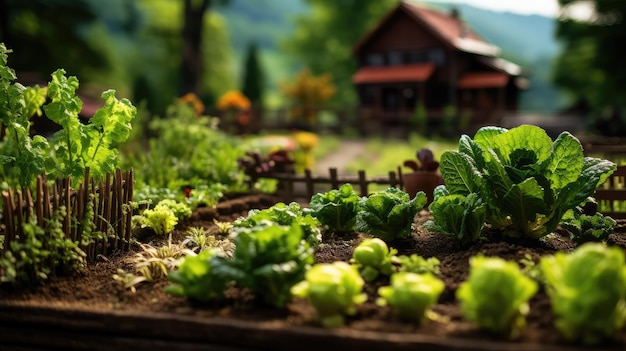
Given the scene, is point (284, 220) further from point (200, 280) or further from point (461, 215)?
point (461, 215)

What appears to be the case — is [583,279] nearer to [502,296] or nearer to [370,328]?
[502,296]

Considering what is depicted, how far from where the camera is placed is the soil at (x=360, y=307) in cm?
322

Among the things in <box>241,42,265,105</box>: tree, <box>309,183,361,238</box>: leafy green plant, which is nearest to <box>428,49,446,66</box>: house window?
<box>241,42,265,105</box>: tree

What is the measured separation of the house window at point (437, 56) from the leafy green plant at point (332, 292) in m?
22.3

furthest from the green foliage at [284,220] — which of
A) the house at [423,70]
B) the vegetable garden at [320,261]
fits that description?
the house at [423,70]

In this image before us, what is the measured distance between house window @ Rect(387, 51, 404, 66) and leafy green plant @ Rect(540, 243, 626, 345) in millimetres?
23293

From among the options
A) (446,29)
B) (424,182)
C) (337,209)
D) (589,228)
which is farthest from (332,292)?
(446,29)

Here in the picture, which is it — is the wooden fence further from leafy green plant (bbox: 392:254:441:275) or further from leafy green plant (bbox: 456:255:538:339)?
leafy green plant (bbox: 456:255:538:339)

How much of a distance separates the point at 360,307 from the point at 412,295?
0.44 m

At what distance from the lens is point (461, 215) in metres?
4.46

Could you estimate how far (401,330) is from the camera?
3.24 metres

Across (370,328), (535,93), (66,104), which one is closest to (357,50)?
(66,104)

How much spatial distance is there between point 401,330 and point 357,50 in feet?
77.4

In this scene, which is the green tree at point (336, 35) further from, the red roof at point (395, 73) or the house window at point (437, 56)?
the house window at point (437, 56)
